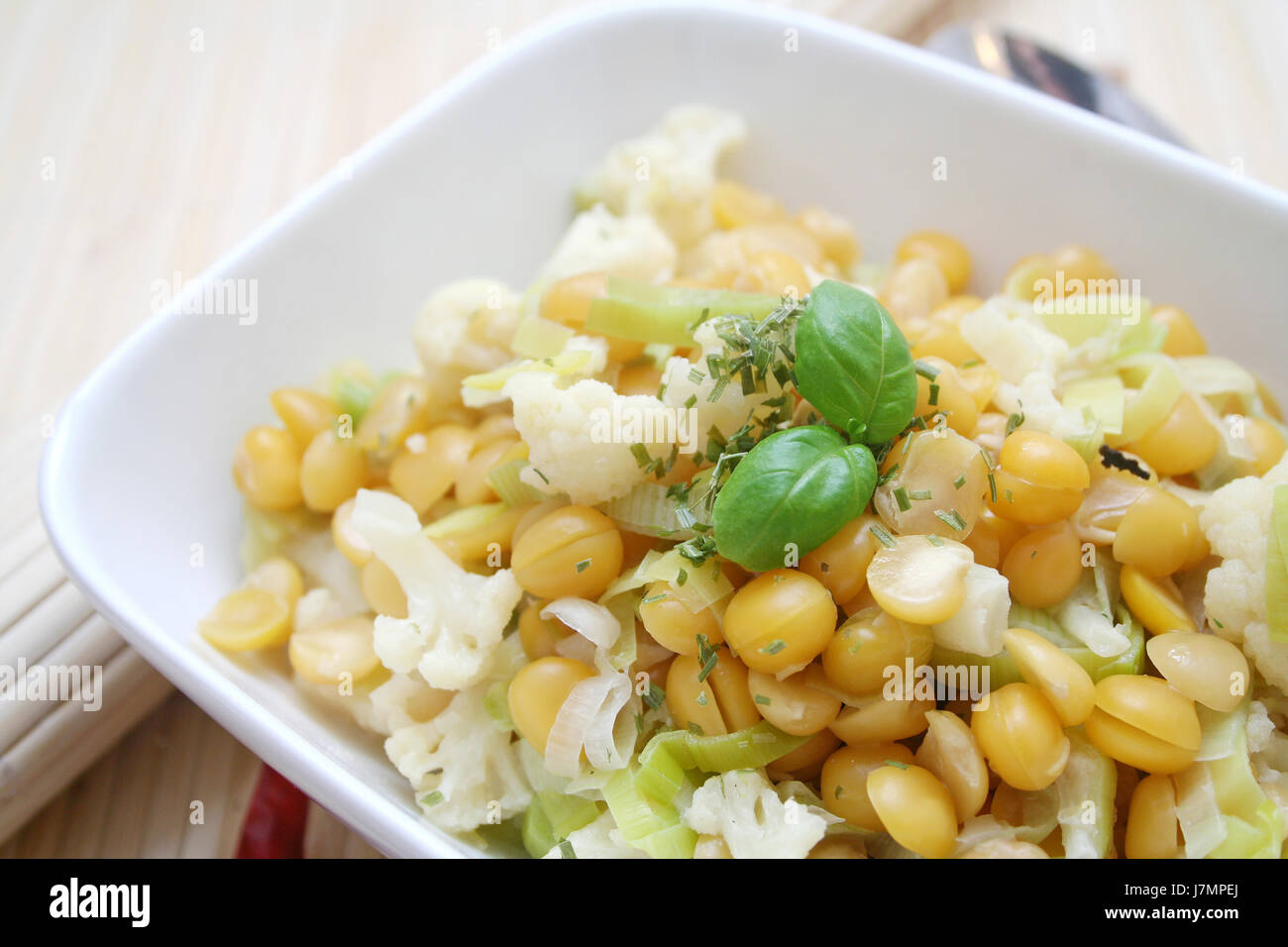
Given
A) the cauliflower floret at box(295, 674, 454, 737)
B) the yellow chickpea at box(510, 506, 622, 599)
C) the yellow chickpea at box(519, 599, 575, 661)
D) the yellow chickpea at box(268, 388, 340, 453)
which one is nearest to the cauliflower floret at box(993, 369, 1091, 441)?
the yellow chickpea at box(510, 506, 622, 599)

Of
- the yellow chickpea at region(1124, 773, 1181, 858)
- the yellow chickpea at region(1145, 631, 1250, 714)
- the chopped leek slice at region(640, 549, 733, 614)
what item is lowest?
the yellow chickpea at region(1124, 773, 1181, 858)

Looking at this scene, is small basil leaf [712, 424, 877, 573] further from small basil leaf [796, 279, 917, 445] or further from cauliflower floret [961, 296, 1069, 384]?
cauliflower floret [961, 296, 1069, 384]

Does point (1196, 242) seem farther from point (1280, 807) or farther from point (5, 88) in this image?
point (5, 88)

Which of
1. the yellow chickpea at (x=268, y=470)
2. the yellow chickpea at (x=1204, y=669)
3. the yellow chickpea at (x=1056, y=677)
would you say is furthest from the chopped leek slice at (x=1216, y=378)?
the yellow chickpea at (x=268, y=470)

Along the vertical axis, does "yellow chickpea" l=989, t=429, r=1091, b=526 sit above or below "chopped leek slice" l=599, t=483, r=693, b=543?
above

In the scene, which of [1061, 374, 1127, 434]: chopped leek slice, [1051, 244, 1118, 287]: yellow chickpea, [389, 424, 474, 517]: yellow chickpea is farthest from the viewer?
[1051, 244, 1118, 287]: yellow chickpea
